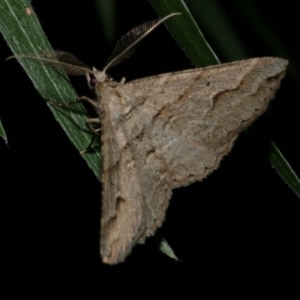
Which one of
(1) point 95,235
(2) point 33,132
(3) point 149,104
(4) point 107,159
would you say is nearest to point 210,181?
(1) point 95,235

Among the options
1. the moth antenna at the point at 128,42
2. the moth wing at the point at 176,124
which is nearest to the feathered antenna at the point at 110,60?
the moth antenna at the point at 128,42

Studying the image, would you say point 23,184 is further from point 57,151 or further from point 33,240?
point 33,240

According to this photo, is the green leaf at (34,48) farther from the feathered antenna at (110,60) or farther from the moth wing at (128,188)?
the moth wing at (128,188)

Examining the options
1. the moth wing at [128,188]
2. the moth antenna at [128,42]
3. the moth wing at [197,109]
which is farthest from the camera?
the moth wing at [197,109]

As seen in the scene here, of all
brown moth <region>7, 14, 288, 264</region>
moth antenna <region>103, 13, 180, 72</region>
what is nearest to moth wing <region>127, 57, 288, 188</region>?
brown moth <region>7, 14, 288, 264</region>

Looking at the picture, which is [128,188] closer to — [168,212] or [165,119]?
[165,119]

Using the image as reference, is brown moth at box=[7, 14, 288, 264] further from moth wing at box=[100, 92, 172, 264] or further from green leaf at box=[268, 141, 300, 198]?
green leaf at box=[268, 141, 300, 198]
